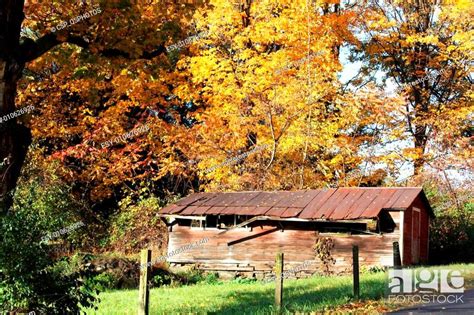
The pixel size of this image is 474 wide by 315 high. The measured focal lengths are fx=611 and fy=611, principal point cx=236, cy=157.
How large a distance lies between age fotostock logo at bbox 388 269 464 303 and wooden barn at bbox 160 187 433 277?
3489mm

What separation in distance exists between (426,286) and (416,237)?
10.3 meters

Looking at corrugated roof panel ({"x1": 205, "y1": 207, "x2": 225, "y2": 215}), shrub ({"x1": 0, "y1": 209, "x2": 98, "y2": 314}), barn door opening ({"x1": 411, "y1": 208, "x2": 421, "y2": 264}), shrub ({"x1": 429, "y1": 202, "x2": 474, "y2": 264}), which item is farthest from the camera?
shrub ({"x1": 429, "y1": 202, "x2": 474, "y2": 264})

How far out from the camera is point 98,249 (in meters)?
31.5

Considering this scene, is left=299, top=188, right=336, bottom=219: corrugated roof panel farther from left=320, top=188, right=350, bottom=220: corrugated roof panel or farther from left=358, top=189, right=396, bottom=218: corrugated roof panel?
left=358, top=189, right=396, bottom=218: corrugated roof panel

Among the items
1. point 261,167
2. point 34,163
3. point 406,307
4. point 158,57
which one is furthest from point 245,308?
point 34,163

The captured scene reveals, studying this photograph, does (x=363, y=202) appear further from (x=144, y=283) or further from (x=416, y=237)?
(x=144, y=283)

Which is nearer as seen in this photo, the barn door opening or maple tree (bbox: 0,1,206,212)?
maple tree (bbox: 0,1,206,212)

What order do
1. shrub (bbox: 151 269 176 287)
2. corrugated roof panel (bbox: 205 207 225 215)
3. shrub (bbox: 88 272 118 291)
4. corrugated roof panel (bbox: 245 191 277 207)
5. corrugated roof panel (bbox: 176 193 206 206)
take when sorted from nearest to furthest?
1. shrub (bbox: 88 272 118 291)
2. shrub (bbox: 151 269 176 287)
3. corrugated roof panel (bbox: 245 191 277 207)
4. corrugated roof panel (bbox: 205 207 225 215)
5. corrugated roof panel (bbox: 176 193 206 206)

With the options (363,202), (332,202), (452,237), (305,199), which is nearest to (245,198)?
(305,199)

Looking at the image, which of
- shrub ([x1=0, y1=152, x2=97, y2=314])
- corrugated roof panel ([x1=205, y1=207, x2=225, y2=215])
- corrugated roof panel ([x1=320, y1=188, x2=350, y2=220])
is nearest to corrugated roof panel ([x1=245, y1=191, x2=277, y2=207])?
corrugated roof panel ([x1=205, y1=207, x2=225, y2=215])

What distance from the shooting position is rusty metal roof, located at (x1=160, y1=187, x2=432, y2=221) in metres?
23.7

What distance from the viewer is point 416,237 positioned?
25641 millimetres

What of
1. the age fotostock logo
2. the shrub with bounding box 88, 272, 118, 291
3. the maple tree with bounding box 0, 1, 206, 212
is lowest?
the shrub with bounding box 88, 272, 118, 291

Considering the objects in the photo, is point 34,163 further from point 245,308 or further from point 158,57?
point 245,308
